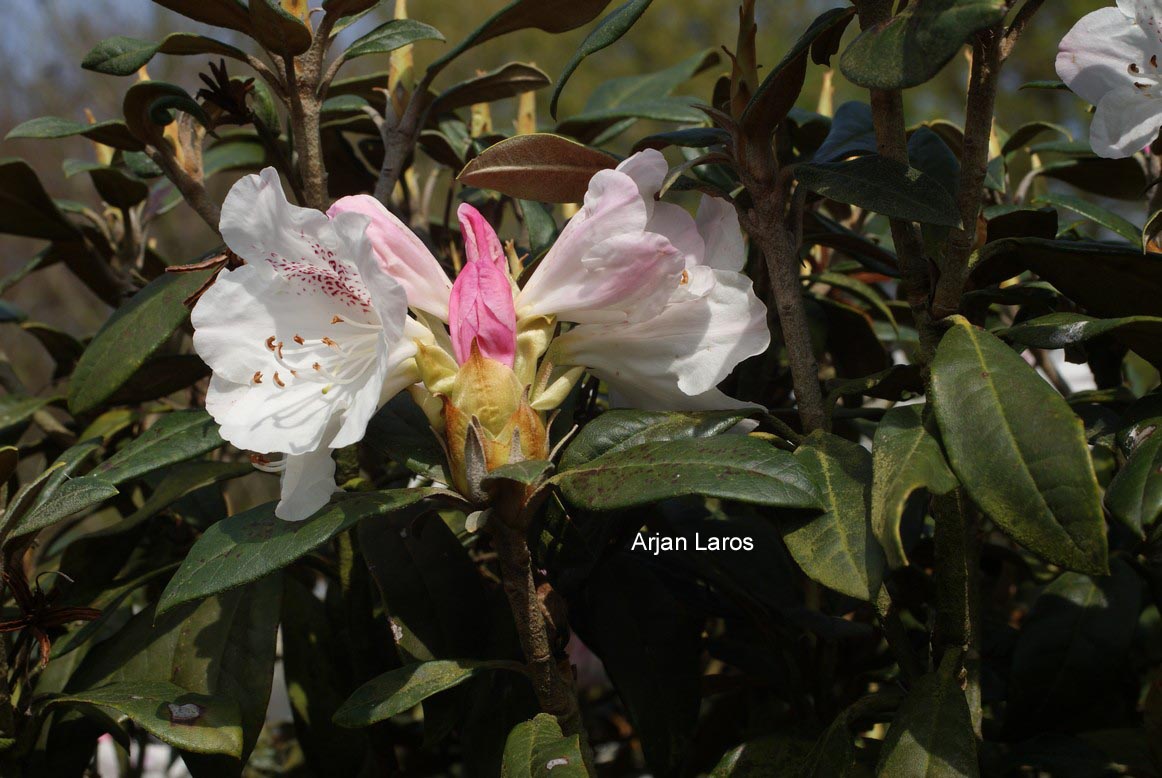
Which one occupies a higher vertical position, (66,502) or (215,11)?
(215,11)

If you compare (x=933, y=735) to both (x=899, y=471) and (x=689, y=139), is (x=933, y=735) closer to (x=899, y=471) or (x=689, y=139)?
(x=899, y=471)

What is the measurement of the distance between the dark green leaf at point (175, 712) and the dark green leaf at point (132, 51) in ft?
1.81

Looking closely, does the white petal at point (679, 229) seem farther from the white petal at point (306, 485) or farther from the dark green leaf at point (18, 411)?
the dark green leaf at point (18, 411)

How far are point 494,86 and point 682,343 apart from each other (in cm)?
55

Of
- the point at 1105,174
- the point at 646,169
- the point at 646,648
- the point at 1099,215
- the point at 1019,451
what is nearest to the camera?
the point at 1019,451

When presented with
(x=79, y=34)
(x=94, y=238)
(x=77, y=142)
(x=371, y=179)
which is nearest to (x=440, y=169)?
(x=371, y=179)

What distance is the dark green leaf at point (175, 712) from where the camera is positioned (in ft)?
2.64

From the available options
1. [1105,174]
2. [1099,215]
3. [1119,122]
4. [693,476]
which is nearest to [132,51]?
[693,476]

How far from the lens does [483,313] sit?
0.76 m

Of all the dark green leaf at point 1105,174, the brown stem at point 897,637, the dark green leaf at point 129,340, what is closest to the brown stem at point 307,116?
the dark green leaf at point 129,340

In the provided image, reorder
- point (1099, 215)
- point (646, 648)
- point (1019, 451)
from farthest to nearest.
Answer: point (1099, 215)
point (646, 648)
point (1019, 451)

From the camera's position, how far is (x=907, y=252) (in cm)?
87

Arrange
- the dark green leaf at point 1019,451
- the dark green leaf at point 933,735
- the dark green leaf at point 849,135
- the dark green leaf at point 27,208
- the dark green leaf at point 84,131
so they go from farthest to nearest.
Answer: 1. the dark green leaf at point 27,208
2. the dark green leaf at point 84,131
3. the dark green leaf at point 849,135
4. the dark green leaf at point 933,735
5. the dark green leaf at point 1019,451

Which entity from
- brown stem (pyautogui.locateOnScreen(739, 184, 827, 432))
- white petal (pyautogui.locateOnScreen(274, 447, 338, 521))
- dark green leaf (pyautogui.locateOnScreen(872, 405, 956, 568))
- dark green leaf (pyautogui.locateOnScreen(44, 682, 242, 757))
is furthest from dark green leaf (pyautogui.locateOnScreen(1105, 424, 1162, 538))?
dark green leaf (pyautogui.locateOnScreen(44, 682, 242, 757))
